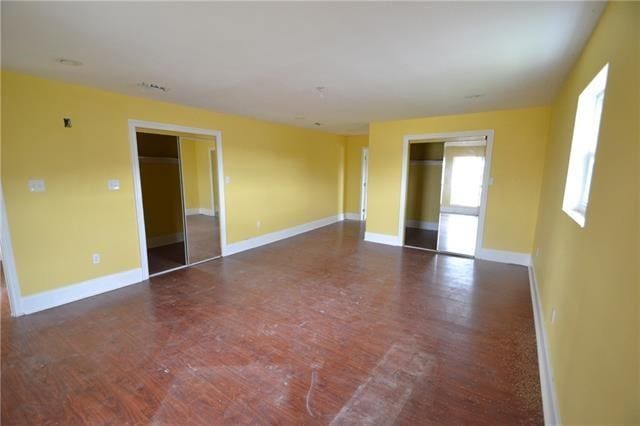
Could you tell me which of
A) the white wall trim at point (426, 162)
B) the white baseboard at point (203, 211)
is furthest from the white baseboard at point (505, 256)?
the white baseboard at point (203, 211)

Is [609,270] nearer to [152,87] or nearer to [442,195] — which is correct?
[152,87]

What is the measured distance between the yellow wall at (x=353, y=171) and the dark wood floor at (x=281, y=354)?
174 inches

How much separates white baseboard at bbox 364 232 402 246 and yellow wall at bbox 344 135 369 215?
2297 millimetres

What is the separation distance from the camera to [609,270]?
114 cm

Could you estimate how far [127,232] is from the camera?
3631 mm

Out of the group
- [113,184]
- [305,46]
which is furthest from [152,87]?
[305,46]

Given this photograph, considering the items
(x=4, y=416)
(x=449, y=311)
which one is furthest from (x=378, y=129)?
(x=4, y=416)

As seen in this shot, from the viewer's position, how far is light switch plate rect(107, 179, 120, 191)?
341 cm

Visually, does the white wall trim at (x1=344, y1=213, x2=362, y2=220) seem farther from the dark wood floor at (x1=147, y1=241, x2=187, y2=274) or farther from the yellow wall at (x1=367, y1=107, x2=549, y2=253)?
the dark wood floor at (x1=147, y1=241, x2=187, y2=274)

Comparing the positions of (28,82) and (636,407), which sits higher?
(28,82)

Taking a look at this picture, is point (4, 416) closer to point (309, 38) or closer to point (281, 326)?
point (281, 326)

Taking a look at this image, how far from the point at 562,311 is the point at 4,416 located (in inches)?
140

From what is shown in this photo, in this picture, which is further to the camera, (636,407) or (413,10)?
(413,10)

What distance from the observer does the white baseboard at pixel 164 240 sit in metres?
5.21
